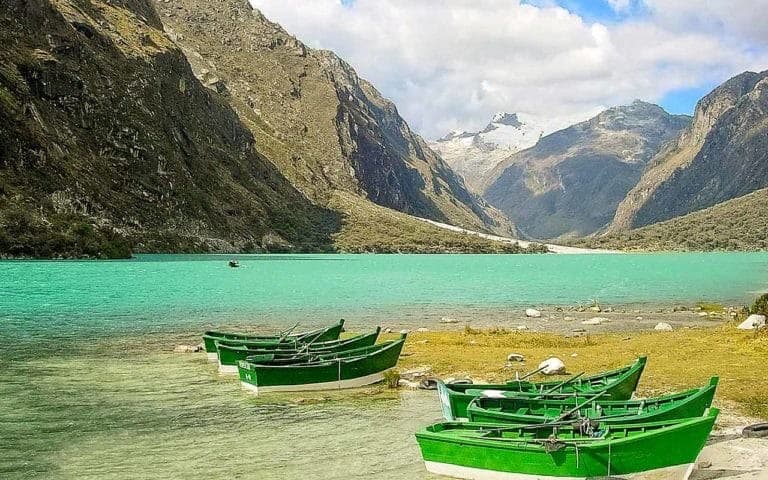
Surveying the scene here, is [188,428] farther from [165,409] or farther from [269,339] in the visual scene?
[269,339]

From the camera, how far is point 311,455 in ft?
63.2

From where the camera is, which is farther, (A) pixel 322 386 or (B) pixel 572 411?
(A) pixel 322 386

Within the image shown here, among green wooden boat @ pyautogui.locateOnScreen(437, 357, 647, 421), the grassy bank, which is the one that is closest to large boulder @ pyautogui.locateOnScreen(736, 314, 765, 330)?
the grassy bank

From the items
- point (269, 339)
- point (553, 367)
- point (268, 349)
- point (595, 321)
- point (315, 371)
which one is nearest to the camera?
point (553, 367)

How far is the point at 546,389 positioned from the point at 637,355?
503 inches

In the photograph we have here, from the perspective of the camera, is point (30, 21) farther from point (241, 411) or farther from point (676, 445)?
point (676, 445)

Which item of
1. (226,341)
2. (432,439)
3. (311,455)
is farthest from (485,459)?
(226,341)

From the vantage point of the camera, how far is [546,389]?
69.1 feet

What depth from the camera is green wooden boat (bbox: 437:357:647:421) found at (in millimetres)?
19328

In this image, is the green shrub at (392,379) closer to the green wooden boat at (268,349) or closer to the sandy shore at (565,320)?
the green wooden boat at (268,349)

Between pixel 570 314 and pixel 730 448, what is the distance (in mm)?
39691

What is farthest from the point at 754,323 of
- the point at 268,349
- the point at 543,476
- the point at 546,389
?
→ the point at 543,476

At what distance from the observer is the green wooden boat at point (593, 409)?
53.9ft

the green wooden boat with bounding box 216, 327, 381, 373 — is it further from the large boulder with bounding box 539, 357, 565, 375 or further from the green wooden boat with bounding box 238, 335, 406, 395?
the large boulder with bounding box 539, 357, 565, 375
